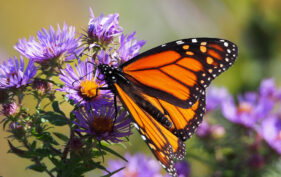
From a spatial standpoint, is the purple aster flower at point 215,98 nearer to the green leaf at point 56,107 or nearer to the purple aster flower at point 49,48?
the purple aster flower at point 49,48

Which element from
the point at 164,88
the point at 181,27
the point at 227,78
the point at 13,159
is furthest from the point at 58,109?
the point at 181,27

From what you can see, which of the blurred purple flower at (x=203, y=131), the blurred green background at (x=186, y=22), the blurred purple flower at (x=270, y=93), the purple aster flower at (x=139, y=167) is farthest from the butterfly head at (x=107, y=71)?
the blurred green background at (x=186, y=22)

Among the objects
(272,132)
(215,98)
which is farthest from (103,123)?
(215,98)

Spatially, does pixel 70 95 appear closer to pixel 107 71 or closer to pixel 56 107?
pixel 56 107

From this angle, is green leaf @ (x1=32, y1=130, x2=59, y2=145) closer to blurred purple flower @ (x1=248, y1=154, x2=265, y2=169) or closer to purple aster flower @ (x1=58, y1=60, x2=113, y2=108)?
purple aster flower @ (x1=58, y1=60, x2=113, y2=108)

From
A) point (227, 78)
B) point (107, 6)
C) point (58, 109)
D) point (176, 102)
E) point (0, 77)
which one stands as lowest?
point (227, 78)

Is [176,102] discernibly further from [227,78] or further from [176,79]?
[227,78]
